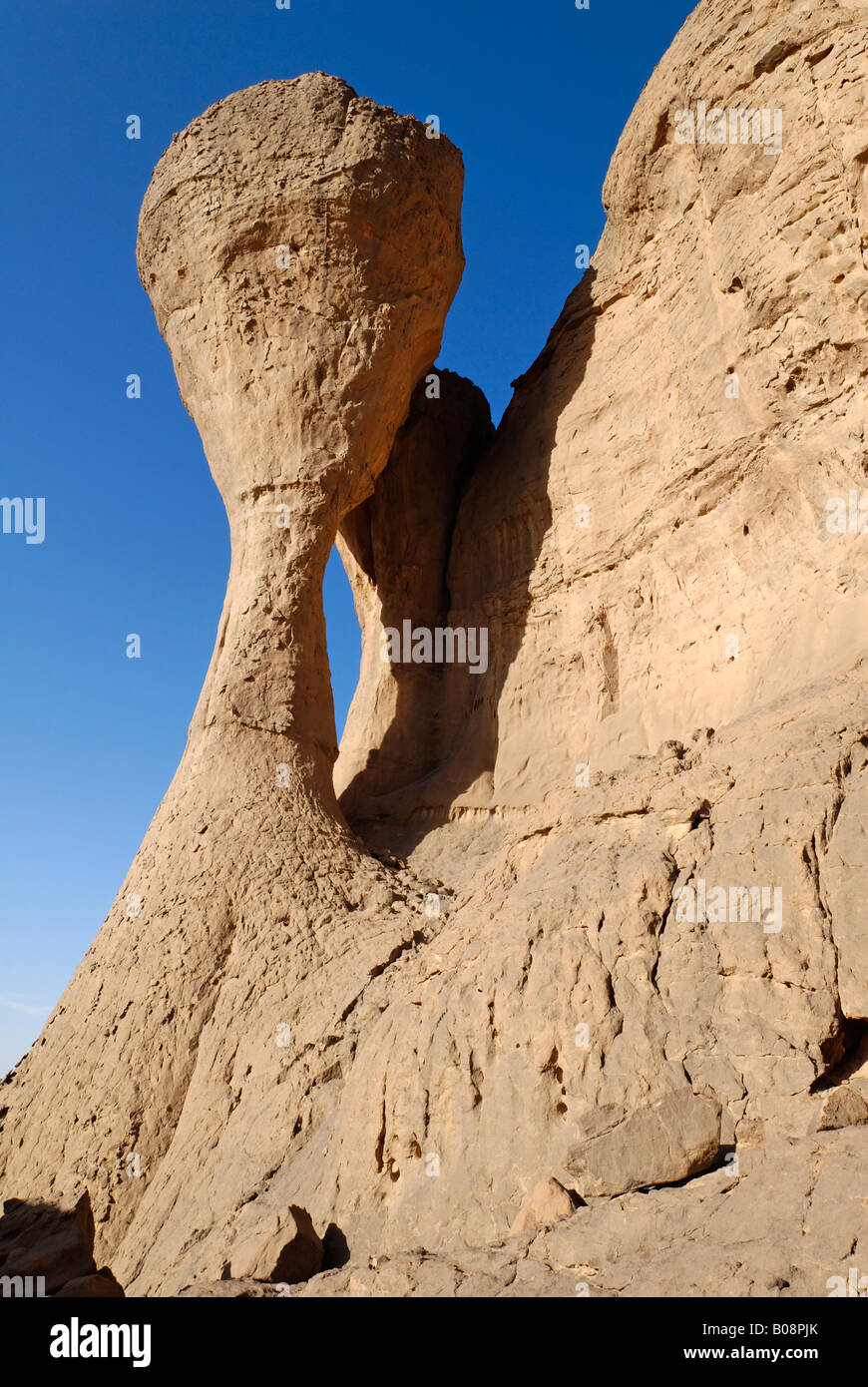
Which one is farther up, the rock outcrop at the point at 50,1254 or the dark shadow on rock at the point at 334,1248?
the dark shadow on rock at the point at 334,1248

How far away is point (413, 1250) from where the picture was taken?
542 cm

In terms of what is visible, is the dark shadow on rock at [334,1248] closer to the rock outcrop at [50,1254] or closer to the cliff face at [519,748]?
the cliff face at [519,748]

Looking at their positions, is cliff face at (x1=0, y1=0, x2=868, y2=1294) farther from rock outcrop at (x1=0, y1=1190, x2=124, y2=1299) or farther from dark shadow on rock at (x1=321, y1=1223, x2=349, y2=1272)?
rock outcrop at (x1=0, y1=1190, x2=124, y2=1299)

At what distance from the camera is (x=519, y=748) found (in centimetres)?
1180

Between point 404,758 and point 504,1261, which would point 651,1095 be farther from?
point 404,758

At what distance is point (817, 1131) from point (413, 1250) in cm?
217

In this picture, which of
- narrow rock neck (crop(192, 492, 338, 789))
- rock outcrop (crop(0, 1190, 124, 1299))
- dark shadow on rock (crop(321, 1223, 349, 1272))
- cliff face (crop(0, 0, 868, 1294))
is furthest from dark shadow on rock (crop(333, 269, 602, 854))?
dark shadow on rock (crop(321, 1223, 349, 1272))

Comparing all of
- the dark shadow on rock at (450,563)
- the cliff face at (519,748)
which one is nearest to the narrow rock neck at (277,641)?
the cliff face at (519,748)

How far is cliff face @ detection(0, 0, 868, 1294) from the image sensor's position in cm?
503

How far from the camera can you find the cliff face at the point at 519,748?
5.03 metres

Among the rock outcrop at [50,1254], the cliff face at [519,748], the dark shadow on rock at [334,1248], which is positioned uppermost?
the cliff face at [519,748]

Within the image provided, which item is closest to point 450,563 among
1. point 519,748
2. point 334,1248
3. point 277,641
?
point 519,748

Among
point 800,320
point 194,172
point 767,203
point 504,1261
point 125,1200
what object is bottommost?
point 125,1200
